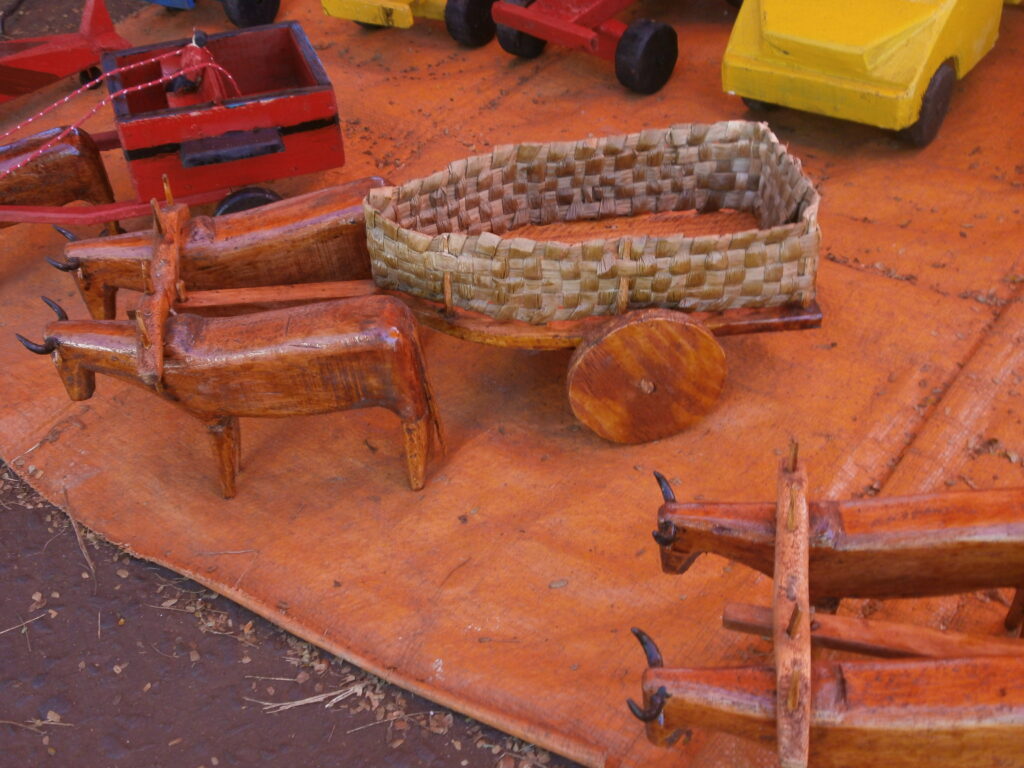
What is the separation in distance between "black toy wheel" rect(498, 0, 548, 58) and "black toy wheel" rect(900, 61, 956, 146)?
1789 mm

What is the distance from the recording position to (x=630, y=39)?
4578 millimetres

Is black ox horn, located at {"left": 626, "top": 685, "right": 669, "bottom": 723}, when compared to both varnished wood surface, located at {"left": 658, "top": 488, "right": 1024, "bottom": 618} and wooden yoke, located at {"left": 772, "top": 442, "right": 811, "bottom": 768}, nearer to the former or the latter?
wooden yoke, located at {"left": 772, "top": 442, "right": 811, "bottom": 768}

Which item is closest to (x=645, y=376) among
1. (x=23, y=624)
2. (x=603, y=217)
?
(x=603, y=217)

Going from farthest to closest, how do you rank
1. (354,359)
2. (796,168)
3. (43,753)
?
(796,168) < (354,359) < (43,753)

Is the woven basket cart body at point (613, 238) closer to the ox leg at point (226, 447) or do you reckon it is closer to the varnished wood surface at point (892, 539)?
the ox leg at point (226, 447)

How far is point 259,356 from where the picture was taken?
2.69 m

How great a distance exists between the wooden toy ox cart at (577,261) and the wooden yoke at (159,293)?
38 millimetres

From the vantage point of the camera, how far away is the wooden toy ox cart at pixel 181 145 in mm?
3678

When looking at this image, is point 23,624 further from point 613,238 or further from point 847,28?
point 847,28

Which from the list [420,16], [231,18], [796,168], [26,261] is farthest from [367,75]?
[796,168]

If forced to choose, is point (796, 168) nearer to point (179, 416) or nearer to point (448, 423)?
point (448, 423)

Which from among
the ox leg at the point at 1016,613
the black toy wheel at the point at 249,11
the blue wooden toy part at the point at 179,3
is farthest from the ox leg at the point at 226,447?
the blue wooden toy part at the point at 179,3

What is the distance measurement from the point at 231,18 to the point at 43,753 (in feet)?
13.1

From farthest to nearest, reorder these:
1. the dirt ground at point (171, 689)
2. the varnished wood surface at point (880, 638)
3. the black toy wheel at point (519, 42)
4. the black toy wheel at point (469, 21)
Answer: the black toy wheel at point (469, 21) → the black toy wheel at point (519, 42) → the dirt ground at point (171, 689) → the varnished wood surface at point (880, 638)
